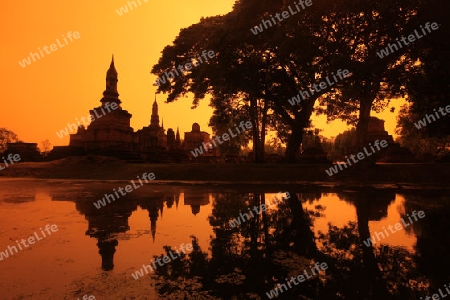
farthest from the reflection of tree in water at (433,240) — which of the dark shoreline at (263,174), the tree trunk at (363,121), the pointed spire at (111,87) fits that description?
the pointed spire at (111,87)

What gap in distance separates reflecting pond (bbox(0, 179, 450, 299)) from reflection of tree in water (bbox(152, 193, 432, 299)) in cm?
2

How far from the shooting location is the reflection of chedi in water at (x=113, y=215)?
17.6 feet

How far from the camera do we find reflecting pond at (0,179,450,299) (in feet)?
11.8

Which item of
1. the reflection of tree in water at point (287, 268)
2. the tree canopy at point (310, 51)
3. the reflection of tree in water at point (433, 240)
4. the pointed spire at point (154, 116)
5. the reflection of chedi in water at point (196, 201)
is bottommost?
the reflection of tree in water at point (433, 240)

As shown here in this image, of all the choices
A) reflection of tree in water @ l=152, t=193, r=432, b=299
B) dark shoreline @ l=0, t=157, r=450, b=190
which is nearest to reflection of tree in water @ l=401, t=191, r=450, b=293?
reflection of tree in water @ l=152, t=193, r=432, b=299

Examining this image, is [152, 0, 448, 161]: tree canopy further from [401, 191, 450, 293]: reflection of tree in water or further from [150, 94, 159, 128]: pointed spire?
[150, 94, 159, 128]: pointed spire

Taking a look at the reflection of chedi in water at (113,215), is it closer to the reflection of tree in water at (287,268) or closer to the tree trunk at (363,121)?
the reflection of tree in water at (287,268)

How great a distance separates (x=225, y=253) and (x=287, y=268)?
3.55ft

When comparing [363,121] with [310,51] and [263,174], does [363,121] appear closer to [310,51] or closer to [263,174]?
[310,51]

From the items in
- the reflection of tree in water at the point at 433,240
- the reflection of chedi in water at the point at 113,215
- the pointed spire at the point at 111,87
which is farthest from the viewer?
the pointed spire at the point at 111,87

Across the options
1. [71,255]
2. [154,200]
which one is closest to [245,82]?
[154,200]

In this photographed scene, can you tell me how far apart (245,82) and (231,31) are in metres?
3.56

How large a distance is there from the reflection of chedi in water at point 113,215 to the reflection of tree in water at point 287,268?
4.21 ft

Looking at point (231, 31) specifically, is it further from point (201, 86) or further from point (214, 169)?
point (214, 169)
